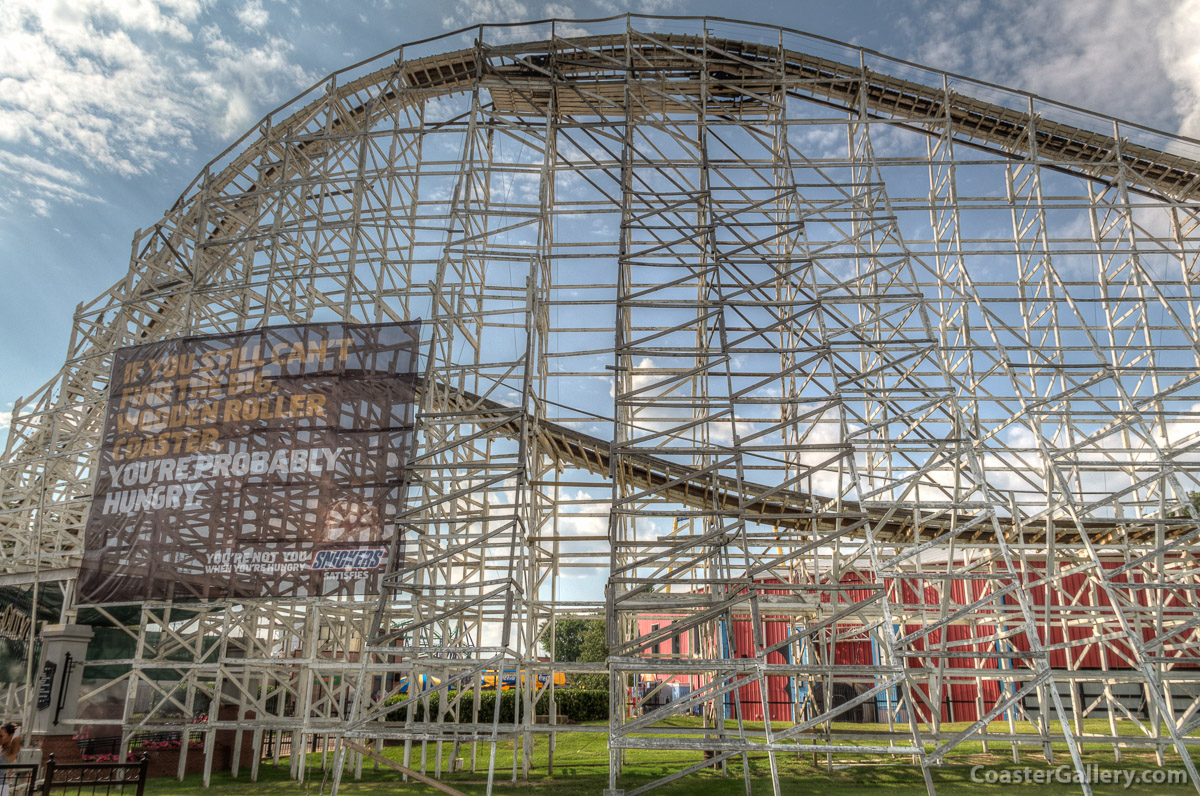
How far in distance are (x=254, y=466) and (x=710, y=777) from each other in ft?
31.6

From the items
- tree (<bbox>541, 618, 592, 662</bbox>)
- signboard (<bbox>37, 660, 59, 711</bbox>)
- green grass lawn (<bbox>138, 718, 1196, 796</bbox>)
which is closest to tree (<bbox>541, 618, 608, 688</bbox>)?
tree (<bbox>541, 618, 592, 662</bbox>)

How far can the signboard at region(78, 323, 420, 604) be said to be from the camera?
14.3 m

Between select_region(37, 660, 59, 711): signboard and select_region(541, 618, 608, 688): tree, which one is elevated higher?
select_region(541, 618, 608, 688): tree

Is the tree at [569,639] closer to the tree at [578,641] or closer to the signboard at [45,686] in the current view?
the tree at [578,641]

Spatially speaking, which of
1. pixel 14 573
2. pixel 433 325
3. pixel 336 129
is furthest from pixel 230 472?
pixel 336 129

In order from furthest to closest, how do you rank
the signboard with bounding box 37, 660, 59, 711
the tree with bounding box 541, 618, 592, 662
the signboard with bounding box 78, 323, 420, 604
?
1. the tree with bounding box 541, 618, 592, 662
2. the signboard with bounding box 37, 660, 59, 711
3. the signboard with bounding box 78, 323, 420, 604

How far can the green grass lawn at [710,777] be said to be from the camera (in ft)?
39.0

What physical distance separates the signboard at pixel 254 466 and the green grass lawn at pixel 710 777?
309 centimetres

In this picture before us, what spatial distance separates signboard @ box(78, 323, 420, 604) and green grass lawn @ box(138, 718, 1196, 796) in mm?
3089

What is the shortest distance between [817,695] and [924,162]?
576 inches

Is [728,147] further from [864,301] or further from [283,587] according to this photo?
[283,587]

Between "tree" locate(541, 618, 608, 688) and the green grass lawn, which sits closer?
the green grass lawn

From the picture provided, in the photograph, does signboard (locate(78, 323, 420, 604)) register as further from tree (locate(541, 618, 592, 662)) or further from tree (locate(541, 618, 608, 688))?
tree (locate(541, 618, 592, 662))

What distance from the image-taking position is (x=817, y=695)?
23.4 metres
